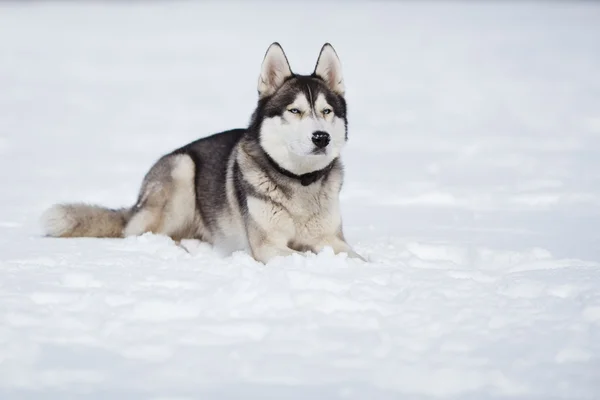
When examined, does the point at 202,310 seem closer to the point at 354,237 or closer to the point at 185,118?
the point at 354,237

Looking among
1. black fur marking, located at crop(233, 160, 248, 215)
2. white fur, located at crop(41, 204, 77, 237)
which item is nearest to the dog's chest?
black fur marking, located at crop(233, 160, 248, 215)

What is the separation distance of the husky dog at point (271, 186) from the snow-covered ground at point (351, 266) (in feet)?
1.05

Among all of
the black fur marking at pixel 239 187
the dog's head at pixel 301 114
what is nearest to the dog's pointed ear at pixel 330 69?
the dog's head at pixel 301 114

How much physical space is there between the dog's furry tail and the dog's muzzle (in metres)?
1.91

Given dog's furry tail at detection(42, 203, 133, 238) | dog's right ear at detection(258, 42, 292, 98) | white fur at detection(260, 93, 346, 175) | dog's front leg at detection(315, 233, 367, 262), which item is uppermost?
dog's right ear at detection(258, 42, 292, 98)

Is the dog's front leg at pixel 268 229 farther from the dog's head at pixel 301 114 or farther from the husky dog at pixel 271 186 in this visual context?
the dog's head at pixel 301 114

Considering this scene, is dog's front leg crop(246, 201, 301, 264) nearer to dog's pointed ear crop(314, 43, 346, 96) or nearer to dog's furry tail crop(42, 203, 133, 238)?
dog's pointed ear crop(314, 43, 346, 96)

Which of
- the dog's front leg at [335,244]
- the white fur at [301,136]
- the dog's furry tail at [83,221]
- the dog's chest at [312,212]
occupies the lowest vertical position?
the dog's furry tail at [83,221]

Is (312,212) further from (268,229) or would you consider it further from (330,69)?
(330,69)

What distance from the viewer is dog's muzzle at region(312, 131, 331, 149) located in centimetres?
512

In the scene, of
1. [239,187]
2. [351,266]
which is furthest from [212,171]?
[351,266]

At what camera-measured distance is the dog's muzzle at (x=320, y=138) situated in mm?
5123

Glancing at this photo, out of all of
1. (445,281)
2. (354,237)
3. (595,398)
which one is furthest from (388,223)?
(595,398)

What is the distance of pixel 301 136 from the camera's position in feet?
17.1
